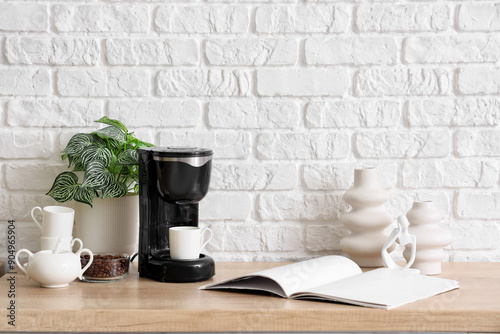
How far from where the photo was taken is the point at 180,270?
149 centimetres

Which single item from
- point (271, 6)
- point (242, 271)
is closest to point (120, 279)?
point (242, 271)

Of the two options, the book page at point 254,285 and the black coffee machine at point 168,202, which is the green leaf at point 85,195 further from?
the book page at point 254,285

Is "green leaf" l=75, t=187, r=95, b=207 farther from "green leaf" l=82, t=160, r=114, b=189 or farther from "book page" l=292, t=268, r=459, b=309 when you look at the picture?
"book page" l=292, t=268, r=459, b=309

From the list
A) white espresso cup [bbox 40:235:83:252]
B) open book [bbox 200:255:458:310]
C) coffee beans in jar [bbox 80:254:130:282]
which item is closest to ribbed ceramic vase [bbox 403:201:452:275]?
open book [bbox 200:255:458:310]

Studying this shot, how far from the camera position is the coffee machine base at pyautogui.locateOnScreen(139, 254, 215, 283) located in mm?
1489

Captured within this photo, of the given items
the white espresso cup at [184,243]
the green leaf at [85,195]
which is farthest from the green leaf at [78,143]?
the white espresso cup at [184,243]

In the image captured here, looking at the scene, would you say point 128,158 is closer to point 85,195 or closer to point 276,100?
point 85,195

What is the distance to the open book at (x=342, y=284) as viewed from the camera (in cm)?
132

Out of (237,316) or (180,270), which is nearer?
(237,316)

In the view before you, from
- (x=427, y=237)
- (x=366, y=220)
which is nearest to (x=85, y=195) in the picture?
(x=366, y=220)

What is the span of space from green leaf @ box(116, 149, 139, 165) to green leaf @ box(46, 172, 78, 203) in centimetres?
13

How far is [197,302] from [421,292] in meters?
0.49

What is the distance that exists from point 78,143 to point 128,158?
0.45ft

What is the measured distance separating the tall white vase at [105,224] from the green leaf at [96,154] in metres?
0.11
